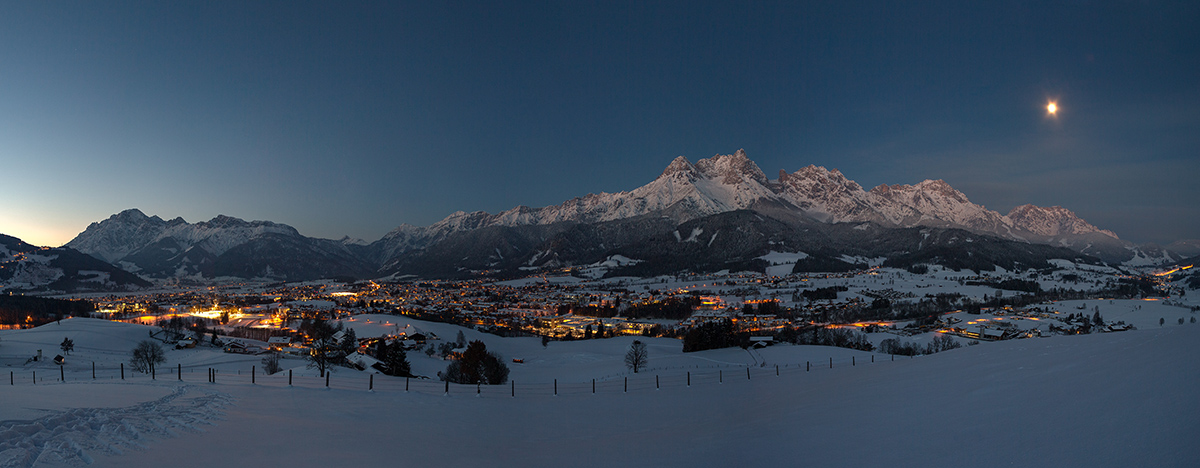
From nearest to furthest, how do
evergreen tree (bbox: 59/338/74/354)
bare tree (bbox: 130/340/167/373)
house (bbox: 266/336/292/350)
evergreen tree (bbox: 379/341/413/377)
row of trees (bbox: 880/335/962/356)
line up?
1. evergreen tree (bbox: 379/341/413/377)
2. bare tree (bbox: 130/340/167/373)
3. row of trees (bbox: 880/335/962/356)
4. evergreen tree (bbox: 59/338/74/354)
5. house (bbox: 266/336/292/350)

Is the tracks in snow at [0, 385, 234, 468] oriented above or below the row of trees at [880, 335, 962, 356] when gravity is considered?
above

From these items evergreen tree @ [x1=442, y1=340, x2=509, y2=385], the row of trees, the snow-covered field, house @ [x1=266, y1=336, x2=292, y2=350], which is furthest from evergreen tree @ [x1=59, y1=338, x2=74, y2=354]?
the row of trees

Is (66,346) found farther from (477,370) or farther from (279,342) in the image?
(477,370)

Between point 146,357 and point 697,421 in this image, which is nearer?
point 697,421

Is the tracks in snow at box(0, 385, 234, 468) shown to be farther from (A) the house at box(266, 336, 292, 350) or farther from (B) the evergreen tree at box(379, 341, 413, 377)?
(A) the house at box(266, 336, 292, 350)

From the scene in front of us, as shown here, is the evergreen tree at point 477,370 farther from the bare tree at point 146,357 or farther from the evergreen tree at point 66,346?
the evergreen tree at point 66,346

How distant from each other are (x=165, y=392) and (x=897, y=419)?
57.4 feet

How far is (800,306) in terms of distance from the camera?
5138 inches

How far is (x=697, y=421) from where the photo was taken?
12633 mm

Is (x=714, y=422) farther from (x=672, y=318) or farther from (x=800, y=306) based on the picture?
(x=800, y=306)

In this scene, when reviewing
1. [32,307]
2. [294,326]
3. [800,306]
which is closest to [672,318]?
[800,306]

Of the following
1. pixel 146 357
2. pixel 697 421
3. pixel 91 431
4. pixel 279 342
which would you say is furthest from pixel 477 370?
pixel 279 342

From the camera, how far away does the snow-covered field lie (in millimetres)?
5219

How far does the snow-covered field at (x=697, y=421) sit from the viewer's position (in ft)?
17.1
